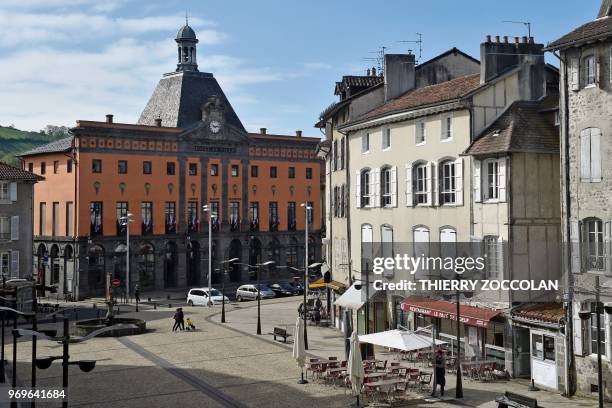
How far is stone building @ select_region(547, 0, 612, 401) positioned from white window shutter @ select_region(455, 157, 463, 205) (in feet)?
17.2

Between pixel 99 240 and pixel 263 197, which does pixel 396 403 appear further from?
pixel 263 197

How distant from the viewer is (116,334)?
37.7 meters

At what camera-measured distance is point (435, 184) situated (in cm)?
3106

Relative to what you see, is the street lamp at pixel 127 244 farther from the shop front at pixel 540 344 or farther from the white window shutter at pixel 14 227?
the shop front at pixel 540 344

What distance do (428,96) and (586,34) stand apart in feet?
33.6

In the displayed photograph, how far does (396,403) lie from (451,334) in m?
7.87

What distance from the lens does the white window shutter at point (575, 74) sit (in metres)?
24.2

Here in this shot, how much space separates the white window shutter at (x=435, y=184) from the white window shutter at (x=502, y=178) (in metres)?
3.87

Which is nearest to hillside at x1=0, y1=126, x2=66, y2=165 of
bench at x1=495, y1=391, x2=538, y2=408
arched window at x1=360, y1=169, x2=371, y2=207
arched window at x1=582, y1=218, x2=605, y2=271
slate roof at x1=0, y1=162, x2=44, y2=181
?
slate roof at x1=0, y1=162, x2=44, y2=181

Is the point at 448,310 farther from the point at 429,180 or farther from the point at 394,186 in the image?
the point at 394,186

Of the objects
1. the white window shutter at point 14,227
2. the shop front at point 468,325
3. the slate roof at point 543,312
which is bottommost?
the shop front at point 468,325

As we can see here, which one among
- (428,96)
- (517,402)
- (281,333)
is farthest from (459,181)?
(517,402)

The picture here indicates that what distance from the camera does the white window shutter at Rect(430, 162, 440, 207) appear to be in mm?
30797

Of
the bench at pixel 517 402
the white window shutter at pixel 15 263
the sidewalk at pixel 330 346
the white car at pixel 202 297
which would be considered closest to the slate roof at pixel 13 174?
the white window shutter at pixel 15 263
